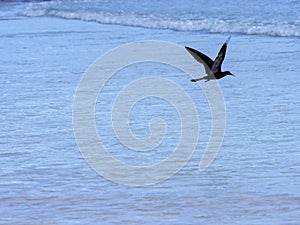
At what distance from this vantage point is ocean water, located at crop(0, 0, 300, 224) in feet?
17.9

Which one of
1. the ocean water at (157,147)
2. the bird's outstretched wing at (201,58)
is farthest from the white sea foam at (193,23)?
the bird's outstretched wing at (201,58)

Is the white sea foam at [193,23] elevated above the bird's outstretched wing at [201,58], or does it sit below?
above

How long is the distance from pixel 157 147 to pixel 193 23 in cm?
1087

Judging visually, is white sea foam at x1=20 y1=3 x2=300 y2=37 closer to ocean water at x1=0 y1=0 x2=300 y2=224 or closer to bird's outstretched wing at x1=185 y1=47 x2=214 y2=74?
ocean water at x1=0 y1=0 x2=300 y2=224

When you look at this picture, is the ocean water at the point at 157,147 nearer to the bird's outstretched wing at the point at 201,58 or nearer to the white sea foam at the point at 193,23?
the white sea foam at the point at 193,23

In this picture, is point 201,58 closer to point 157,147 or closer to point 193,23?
point 157,147

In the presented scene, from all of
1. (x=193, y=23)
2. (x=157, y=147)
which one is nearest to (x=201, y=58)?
(x=157, y=147)

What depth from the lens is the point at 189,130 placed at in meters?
7.58

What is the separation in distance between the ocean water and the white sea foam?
0.31ft

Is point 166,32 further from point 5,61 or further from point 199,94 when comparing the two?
point 199,94

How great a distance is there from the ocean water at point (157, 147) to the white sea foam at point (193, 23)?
0.31 feet

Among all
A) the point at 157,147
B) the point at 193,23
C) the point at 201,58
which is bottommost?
the point at 157,147

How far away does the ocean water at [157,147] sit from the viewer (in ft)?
17.9

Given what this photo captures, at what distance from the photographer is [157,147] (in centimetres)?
709
